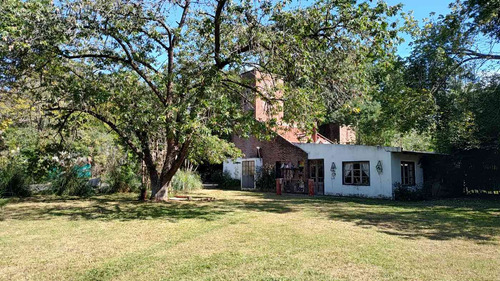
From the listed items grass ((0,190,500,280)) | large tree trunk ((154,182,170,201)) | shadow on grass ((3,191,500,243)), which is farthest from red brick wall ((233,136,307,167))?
grass ((0,190,500,280))

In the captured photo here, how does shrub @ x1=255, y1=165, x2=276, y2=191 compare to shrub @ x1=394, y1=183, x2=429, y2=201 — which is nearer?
shrub @ x1=394, y1=183, x2=429, y2=201

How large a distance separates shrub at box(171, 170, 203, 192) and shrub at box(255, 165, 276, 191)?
406cm

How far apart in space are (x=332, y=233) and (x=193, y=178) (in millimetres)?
14735

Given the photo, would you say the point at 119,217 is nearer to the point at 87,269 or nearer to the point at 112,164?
the point at 87,269

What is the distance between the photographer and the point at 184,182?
20406mm

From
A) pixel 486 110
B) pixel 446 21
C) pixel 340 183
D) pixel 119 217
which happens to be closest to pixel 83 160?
pixel 119 217

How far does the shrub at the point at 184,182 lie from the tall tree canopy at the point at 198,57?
23.5 ft

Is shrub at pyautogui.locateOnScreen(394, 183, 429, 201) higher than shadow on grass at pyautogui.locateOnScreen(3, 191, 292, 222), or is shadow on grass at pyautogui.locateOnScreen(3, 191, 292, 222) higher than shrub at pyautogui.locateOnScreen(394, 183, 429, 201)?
shrub at pyautogui.locateOnScreen(394, 183, 429, 201)

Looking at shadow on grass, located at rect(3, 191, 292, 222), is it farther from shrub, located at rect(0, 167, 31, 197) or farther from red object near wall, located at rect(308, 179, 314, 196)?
red object near wall, located at rect(308, 179, 314, 196)

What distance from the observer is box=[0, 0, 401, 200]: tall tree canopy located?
9562 millimetres

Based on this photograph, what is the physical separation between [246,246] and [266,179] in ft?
53.3

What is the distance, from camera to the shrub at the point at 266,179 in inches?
884

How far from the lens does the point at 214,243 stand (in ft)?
22.3

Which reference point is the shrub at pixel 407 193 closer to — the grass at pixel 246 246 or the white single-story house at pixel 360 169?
the white single-story house at pixel 360 169
